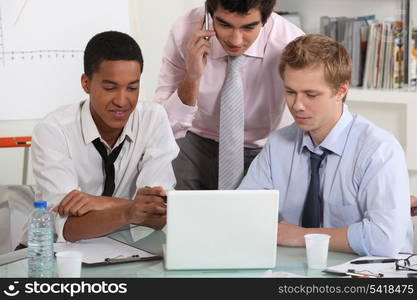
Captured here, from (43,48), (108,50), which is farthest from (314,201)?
(43,48)

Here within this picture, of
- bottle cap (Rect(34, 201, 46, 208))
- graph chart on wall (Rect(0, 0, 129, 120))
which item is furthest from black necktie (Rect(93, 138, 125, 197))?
graph chart on wall (Rect(0, 0, 129, 120))

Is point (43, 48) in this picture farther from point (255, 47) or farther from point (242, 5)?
point (242, 5)

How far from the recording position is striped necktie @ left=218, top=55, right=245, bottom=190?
2555 millimetres

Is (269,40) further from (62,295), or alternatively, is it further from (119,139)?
(62,295)

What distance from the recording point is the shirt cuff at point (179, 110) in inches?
102

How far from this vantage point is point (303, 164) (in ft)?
7.22

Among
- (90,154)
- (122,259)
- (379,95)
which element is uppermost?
(379,95)

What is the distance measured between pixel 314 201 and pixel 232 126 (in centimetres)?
55

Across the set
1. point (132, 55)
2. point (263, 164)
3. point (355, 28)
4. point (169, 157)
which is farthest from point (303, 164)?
point (355, 28)

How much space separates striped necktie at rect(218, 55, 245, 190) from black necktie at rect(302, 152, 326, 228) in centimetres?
46

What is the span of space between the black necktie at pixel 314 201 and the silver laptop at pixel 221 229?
0.48m

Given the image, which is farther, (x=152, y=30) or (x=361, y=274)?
(x=152, y=30)

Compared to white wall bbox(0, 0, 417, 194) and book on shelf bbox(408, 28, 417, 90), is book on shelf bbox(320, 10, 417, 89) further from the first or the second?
white wall bbox(0, 0, 417, 194)

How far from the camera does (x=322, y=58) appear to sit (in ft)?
7.07
